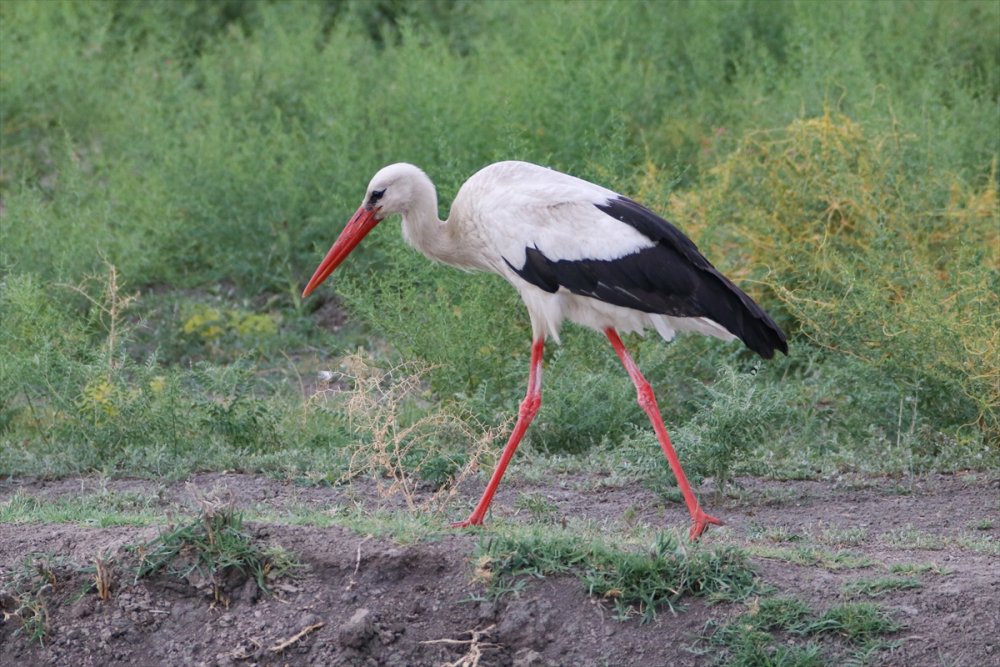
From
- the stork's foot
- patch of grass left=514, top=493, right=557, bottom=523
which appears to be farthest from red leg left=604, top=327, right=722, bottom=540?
patch of grass left=514, top=493, right=557, bottom=523

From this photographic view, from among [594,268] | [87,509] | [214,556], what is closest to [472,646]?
[214,556]

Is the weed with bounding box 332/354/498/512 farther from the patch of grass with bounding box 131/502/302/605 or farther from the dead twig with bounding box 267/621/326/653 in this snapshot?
the dead twig with bounding box 267/621/326/653

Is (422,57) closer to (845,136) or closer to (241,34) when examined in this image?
(241,34)

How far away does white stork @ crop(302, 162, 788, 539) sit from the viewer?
5613 millimetres

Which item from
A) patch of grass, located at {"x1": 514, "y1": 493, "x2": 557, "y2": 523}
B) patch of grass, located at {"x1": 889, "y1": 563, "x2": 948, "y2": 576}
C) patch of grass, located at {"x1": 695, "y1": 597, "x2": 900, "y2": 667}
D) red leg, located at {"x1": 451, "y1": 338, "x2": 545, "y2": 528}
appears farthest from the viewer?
patch of grass, located at {"x1": 514, "y1": 493, "x2": 557, "y2": 523}

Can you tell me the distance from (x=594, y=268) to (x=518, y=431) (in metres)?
0.69

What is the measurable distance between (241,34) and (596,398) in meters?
5.84

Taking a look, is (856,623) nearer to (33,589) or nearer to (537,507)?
(537,507)

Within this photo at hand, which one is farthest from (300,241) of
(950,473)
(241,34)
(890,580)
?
(890,580)

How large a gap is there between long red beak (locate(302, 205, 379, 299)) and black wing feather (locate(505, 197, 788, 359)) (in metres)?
0.87

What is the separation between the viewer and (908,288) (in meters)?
7.31

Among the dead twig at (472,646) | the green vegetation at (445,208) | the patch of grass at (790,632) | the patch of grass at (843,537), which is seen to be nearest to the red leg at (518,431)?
the green vegetation at (445,208)

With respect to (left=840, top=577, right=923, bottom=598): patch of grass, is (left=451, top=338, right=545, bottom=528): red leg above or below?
above

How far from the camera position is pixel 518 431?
569cm
